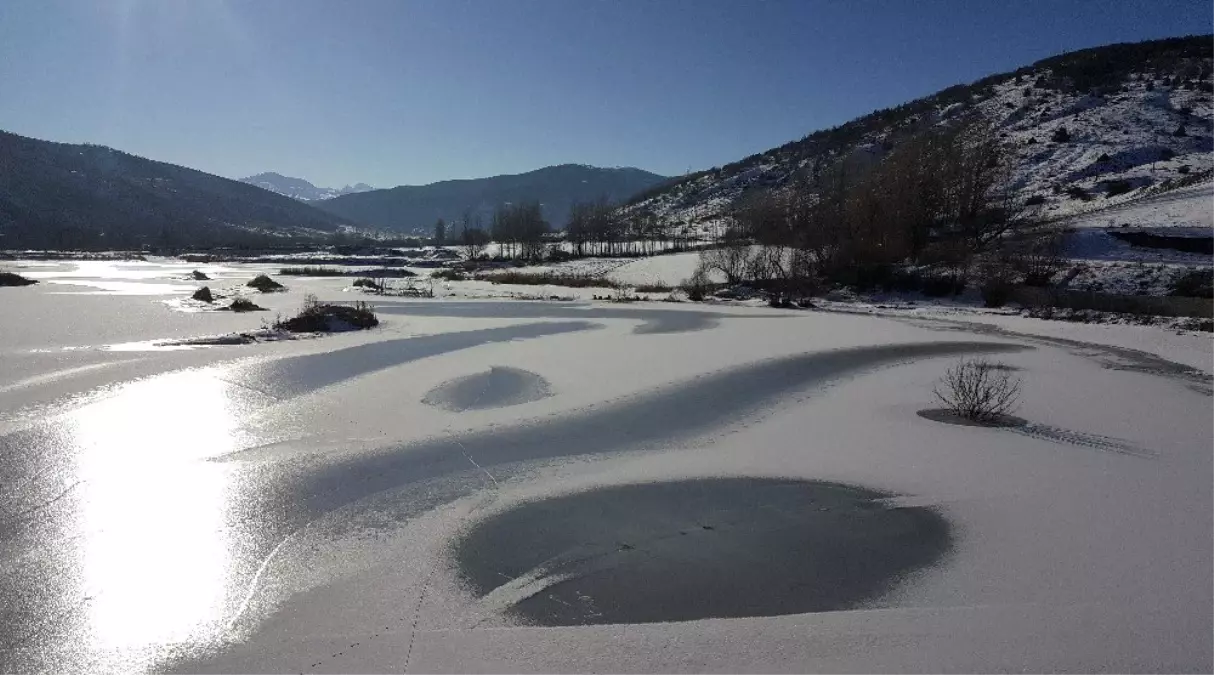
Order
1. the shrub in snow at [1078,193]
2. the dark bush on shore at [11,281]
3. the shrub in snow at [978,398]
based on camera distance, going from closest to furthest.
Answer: the shrub in snow at [978,398] < the dark bush on shore at [11,281] < the shrub in snow at [1078,193]

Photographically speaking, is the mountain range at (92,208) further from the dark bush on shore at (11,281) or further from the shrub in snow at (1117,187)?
the shrub in snow at (1117,187)

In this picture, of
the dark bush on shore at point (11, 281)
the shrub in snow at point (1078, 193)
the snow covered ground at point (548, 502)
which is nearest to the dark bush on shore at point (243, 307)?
the snow covered ground at point (548, 502)

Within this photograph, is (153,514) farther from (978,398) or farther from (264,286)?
(264,286)

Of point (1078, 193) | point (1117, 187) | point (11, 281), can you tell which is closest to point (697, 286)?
point (11, 281)

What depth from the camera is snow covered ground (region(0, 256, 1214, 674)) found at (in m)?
3.79

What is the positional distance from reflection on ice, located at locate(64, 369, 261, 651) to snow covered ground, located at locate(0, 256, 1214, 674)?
3 centimetres

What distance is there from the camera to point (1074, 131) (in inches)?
2438

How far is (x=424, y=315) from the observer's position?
2164cm

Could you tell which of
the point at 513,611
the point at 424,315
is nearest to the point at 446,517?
the point at 513,611

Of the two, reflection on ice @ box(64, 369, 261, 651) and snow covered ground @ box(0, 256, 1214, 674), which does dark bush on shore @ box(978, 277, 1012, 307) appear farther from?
reflection on ice @ box(64, 369, 261, 651)

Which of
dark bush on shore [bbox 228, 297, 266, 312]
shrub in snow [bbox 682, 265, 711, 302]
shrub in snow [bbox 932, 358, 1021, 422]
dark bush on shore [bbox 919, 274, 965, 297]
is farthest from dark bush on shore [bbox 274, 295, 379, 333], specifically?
dark bush on shore [bbox 919, 274, 965, 297]

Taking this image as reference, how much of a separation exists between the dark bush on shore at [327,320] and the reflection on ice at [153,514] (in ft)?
22.6

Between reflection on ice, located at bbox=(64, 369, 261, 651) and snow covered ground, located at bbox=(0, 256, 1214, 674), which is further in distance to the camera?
reflection on ice, located at bbox=(64, 369, 261, 651)

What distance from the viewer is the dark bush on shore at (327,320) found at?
16328 mm
